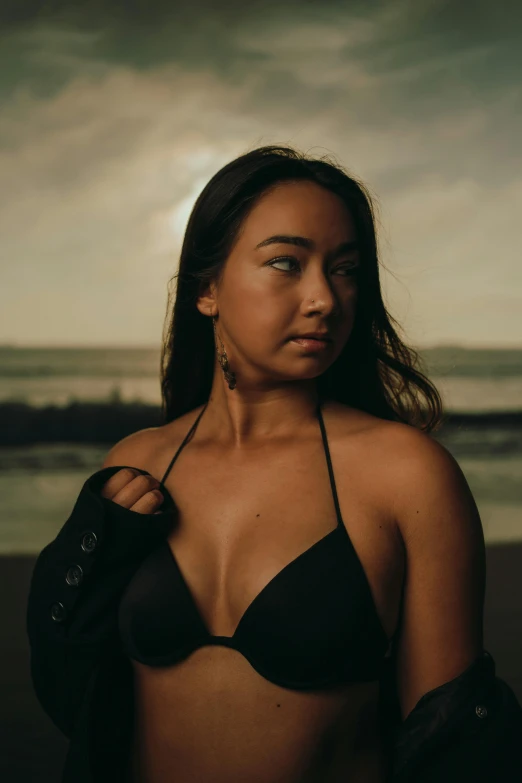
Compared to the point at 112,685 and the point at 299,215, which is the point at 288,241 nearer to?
the point at 299,215

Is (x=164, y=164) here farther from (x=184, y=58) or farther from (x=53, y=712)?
(x=53, y=712)

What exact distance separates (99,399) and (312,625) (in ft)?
18.8

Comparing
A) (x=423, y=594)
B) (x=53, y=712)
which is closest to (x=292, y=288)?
(x=423, y=594)

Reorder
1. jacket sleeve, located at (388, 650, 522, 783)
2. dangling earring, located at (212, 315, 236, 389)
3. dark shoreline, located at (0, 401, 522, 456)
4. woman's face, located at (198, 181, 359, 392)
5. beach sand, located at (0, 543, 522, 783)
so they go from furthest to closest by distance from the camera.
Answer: dark shoreline, located at (0, 401, 522, 456)
beach sand, located at (0, 543, 522, 783)
dangling earring, located at (212, 315, 236, 389)
woman's face, located at (198, 181, 359, 392)
jacket sleeve, located at (388, 650, 522, 783)

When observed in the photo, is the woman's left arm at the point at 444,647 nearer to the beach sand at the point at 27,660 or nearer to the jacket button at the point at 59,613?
the jacket button at the point at 59,613

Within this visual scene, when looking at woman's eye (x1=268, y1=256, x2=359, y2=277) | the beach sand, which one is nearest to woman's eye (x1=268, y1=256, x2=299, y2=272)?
woman's eye (x1=268, y1=256, x2=359, y2=277)

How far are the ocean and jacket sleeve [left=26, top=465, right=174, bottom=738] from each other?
2838 mm

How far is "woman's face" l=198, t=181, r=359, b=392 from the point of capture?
1.44 metres

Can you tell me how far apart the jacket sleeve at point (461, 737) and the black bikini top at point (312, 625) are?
11 centimetres

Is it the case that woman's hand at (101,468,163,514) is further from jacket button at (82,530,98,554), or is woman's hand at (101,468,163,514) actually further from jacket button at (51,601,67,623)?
jacket button at (51,601,67,623)

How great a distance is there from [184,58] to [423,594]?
3283 millimetres

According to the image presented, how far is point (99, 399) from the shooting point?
6875 millimetres

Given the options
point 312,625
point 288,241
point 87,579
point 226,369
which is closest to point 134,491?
point 87,579

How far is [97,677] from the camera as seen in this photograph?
1.54m
